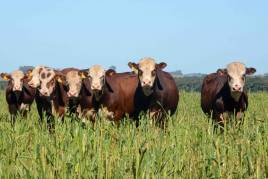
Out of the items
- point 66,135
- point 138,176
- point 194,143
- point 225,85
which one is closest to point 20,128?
point 66,135

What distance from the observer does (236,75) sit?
30.3 feet

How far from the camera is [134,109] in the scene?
10078 millimetres

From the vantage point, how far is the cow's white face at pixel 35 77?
10.2 metres

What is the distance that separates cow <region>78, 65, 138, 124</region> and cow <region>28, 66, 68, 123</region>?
1.88 ft

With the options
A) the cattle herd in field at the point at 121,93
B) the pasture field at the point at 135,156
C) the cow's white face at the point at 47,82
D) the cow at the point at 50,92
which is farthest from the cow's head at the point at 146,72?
the pasture field at the point at 135,156

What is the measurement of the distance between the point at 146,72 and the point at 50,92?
2069mm

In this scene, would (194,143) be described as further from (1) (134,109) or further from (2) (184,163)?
(1) (134,109)

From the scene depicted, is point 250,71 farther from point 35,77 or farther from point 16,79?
point 16,79

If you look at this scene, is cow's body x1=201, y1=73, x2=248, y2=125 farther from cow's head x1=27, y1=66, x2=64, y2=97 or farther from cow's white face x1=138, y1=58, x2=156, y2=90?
cow's head x1=27, y1=66, x2=64, y2=97

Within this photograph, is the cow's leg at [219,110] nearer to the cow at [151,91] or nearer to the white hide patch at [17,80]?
the cow at [151,91]

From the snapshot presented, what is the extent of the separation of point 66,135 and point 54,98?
4.38 metres

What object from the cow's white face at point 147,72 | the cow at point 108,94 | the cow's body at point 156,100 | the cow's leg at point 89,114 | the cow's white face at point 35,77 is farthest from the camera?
the cow's white face at point 35,77

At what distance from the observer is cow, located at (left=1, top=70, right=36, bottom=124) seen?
11.3 meters

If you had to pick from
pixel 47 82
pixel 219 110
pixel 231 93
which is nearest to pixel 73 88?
pixel 47 82
